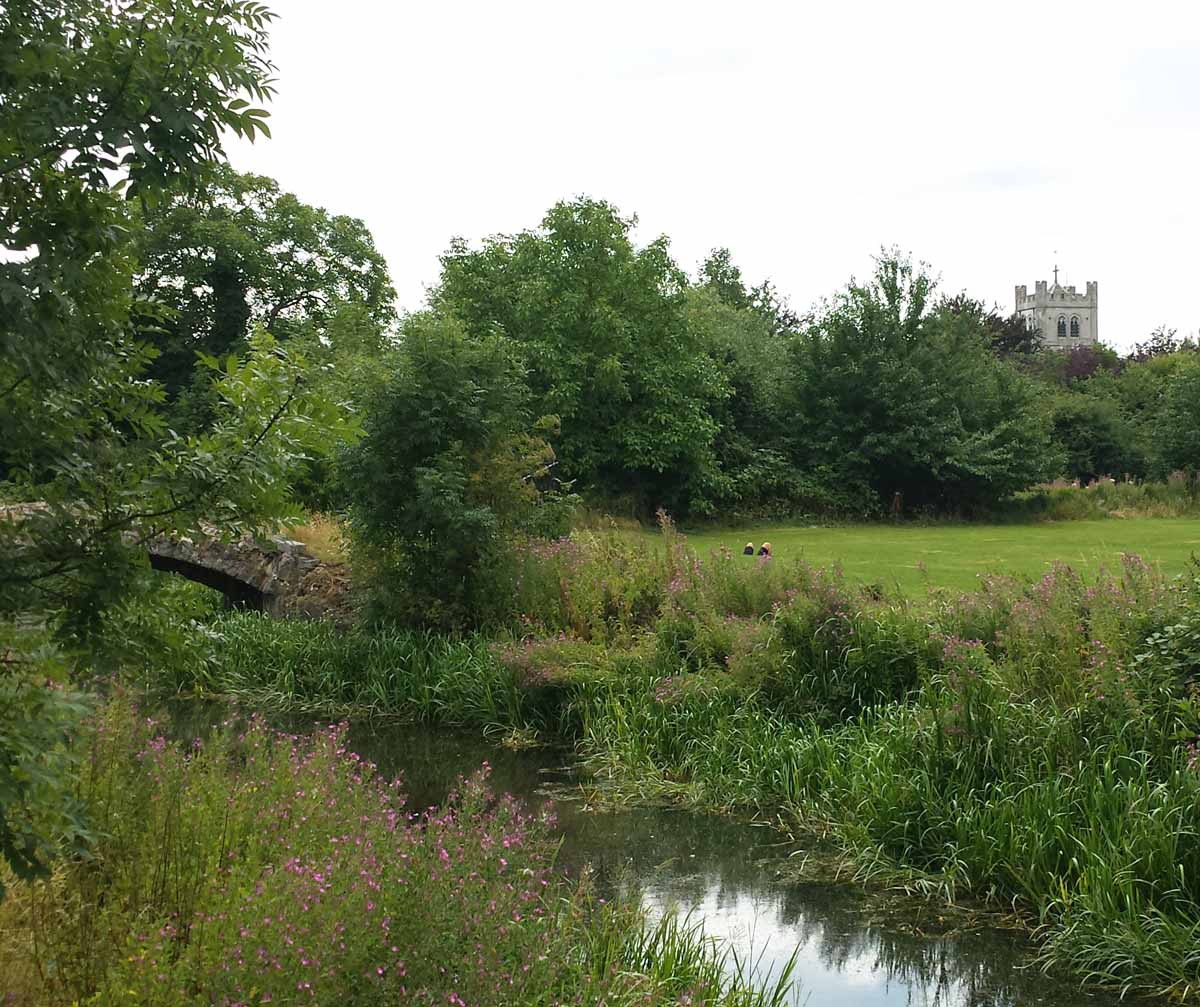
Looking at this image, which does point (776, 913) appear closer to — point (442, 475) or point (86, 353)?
point (86, 353)

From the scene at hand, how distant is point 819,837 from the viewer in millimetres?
9047

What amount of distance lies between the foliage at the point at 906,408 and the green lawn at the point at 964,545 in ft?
7.37

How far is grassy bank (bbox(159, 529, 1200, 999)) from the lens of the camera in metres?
7.26

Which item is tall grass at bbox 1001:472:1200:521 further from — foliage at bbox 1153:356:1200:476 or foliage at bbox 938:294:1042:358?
foliage at bbox 938:294:1042:358

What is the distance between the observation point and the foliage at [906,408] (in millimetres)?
33719

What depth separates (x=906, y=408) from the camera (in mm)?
33844

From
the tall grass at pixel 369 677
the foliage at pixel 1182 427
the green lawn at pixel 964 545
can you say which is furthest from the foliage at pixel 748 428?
the tall grass at pixel 369 677

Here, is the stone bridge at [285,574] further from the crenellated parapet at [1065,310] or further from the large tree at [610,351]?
the crenellated parapet at [1065,310]

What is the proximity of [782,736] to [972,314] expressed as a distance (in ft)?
102

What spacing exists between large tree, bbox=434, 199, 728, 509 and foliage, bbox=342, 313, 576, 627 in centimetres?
1436

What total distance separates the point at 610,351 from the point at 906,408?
8.99 m

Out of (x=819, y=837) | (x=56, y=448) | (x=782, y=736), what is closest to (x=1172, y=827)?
(x=819, y=837)

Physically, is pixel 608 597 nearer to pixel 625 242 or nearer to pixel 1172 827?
pixel 1172 827

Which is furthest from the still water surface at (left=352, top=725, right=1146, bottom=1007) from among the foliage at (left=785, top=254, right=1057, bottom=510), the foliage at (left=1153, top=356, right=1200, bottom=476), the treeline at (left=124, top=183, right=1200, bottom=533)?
the foliage at (left=1153, top=356, right=1200, bottom=476)
